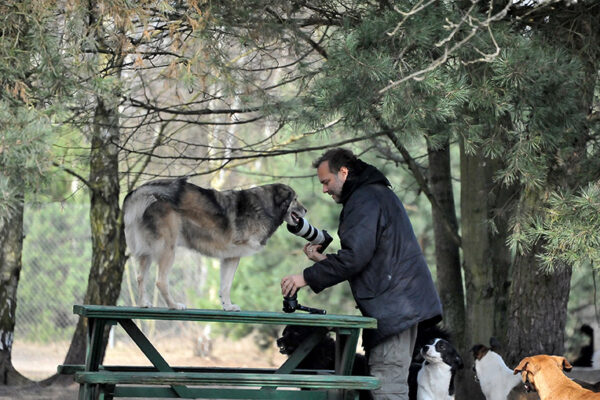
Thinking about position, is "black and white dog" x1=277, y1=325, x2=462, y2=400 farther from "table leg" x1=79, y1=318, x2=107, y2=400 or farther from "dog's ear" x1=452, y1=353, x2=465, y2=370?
"table leg" x1=79, y1=318, x2=107, y2=400

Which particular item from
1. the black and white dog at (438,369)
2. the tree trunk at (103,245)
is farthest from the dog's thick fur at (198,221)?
the tree trunk at (103,245)

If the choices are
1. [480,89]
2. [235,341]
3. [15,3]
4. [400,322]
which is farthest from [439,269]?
[235,341]

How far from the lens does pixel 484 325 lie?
26.9ft

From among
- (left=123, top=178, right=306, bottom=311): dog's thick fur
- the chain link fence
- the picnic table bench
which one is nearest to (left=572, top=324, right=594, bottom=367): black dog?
(left=123, top=178, right=306, bottom=311): dog's thick fur

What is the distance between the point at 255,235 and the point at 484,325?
11.0ft

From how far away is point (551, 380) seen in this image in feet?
17.6

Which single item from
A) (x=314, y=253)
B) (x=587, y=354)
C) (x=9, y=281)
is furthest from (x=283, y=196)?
(x=587, y=354)

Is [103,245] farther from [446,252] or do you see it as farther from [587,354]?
[587,354]

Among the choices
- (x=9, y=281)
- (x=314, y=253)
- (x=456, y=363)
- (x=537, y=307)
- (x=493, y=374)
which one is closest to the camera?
(x=314, y=253)

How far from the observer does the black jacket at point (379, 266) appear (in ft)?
15.9

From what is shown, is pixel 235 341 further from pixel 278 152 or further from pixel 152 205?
pixel 152 205

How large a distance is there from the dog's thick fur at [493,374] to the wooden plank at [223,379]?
2.39 meters

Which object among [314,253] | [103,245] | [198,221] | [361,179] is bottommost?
[314,253]

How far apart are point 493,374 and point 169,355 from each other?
988 cm
